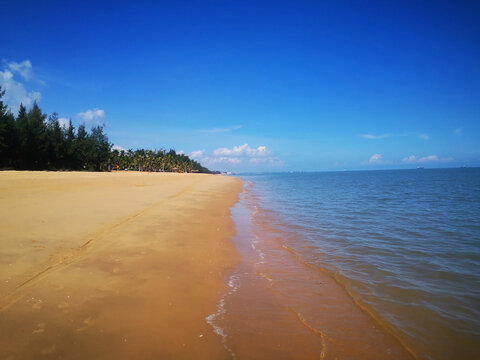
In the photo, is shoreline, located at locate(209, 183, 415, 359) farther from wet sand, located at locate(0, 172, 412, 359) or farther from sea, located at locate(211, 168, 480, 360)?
sea, located at locate(211, 168, 480, 360)

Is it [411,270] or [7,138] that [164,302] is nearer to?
[411,270]

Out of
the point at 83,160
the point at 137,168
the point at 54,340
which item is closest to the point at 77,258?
the point at 54,340

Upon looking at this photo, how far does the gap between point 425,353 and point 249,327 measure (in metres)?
2.24

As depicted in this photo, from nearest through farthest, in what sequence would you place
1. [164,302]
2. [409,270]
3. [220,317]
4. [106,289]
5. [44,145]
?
[220,317], [164,302], [106,289], [409,270], [44,145]

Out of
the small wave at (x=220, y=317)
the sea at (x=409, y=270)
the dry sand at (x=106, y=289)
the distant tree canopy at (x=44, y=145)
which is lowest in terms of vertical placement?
the sea at (x=409, y=270)

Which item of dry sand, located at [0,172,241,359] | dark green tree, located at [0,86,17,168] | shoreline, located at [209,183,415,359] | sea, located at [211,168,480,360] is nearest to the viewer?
dry sand, located at [0,172,241,359]

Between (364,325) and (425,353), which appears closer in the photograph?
(425,353)

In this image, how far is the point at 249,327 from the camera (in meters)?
3.39

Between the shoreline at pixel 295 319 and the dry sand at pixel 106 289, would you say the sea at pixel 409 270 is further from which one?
the dry sand at pixel 106 289

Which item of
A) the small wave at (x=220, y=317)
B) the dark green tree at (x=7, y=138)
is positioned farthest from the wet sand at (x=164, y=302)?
the dark green tree at (x=7, y=138)

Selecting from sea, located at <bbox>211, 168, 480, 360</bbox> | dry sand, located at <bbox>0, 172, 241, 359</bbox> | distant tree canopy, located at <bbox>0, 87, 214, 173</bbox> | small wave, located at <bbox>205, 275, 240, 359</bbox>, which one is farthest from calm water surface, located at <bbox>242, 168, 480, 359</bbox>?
distant tree canopy, located at <bbox>0, 87, 214, 173</bbox>

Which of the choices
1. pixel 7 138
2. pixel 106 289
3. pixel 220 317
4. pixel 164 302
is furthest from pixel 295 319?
pixel 7 138

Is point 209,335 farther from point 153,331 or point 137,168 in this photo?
point 137,168

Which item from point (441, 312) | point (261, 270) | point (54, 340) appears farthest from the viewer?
point (261, 270)
